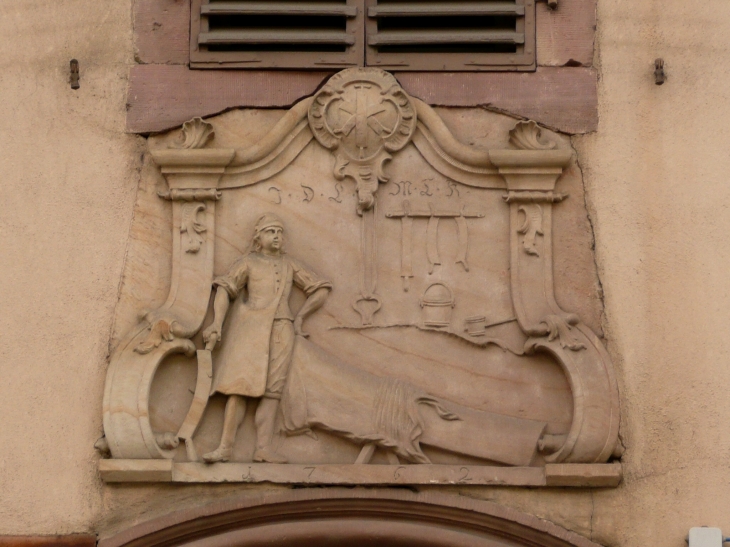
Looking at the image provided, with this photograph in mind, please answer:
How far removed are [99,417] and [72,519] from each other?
0.46m

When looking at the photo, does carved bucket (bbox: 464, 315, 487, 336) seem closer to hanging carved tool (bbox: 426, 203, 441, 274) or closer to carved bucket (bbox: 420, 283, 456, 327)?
carved bucket (bbox: 420, 283, 456, 327)

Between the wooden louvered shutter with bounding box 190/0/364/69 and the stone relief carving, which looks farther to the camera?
the wooden louvered shutter with bounding box 190/0/364/69

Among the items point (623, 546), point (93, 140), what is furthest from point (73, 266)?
point (623, 546)

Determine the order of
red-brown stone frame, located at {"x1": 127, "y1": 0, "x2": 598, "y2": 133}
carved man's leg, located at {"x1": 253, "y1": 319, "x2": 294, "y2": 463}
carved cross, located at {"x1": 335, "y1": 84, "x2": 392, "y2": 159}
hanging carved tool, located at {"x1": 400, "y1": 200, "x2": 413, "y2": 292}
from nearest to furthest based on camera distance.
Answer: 1. carved man's leg, located at {"x1": 253, "y1": 319, "x2": 294, "y2": 463}
2. hanging carved tool, located at {"x1": 400, "y1": 200, "x2": 413, "y2": 292}
3. carved cross, located at {"x1": 335, "y1": 84, "x2": 392, "y2": 159}
4. red-brown stone frame, located at {"x1": 127, "y1": 0, "x2": 598, "y2": 133}

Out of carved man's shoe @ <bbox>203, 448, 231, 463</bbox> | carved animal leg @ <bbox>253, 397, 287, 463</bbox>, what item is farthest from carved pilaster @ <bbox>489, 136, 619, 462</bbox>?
carved man's shoe @ <bbox>203, 448, 231, 463</bbox>

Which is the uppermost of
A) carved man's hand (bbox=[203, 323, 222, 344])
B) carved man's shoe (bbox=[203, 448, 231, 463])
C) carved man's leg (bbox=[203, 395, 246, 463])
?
carved man's hand (bbox=[203, 323, 222, 344])

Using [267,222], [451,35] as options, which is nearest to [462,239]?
[267,222]

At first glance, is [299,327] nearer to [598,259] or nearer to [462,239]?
[462,239]

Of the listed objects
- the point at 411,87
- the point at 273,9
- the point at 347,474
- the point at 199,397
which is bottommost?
the point at 347,474

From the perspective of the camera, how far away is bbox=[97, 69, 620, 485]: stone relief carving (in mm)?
7672

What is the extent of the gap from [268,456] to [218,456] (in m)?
0.22

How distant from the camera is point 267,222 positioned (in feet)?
25.9

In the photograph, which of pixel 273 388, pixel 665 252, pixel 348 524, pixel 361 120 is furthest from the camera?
pixel 361 120

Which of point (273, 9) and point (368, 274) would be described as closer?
point (368, 274)
